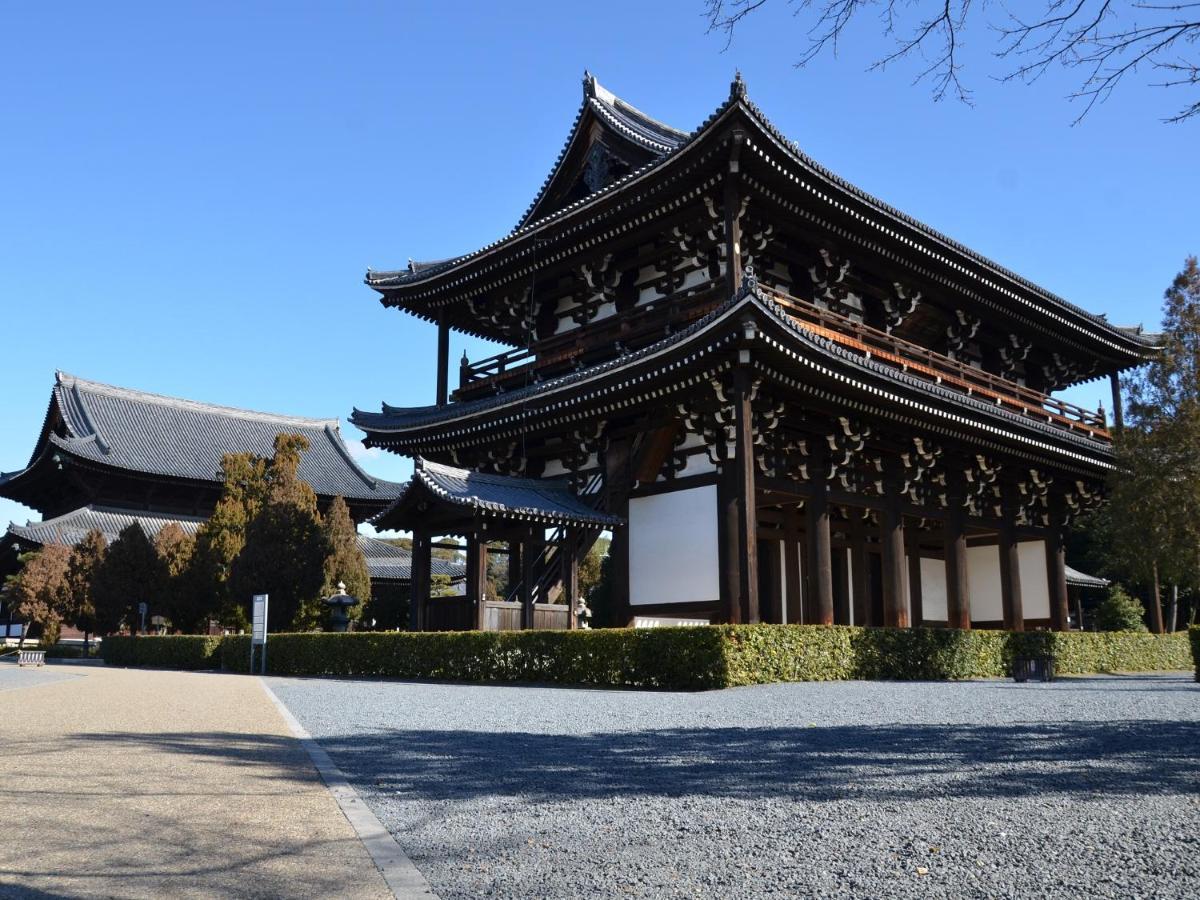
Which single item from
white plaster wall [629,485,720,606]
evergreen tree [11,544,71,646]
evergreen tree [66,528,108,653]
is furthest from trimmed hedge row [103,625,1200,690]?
evergreen tree [11,544,71,646]

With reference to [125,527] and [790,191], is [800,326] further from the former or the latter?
[125,527]

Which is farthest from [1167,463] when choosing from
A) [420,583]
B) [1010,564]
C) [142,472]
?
[142,472]

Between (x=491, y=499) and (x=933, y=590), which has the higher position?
(x=491, y=499)

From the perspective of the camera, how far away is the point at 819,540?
1994cm

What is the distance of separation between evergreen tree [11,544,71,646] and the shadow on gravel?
1053 inches

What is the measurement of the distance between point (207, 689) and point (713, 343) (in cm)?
1066

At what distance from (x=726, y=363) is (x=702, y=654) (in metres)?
5.79

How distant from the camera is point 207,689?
16422 millimetres

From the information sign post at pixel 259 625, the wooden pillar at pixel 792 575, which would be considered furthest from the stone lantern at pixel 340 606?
the wooden pillar at pixel 792 575

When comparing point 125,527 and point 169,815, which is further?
point 125,527

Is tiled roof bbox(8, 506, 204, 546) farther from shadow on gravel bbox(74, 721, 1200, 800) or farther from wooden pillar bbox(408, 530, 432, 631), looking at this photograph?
shadow on gravel bbox(74, 721, 1200, 800)

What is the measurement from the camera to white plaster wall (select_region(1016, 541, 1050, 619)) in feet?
87.9

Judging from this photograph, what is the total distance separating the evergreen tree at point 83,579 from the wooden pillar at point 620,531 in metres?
19.8

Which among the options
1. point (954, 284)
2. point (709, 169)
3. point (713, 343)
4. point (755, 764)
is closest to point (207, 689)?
point (713, 343)
